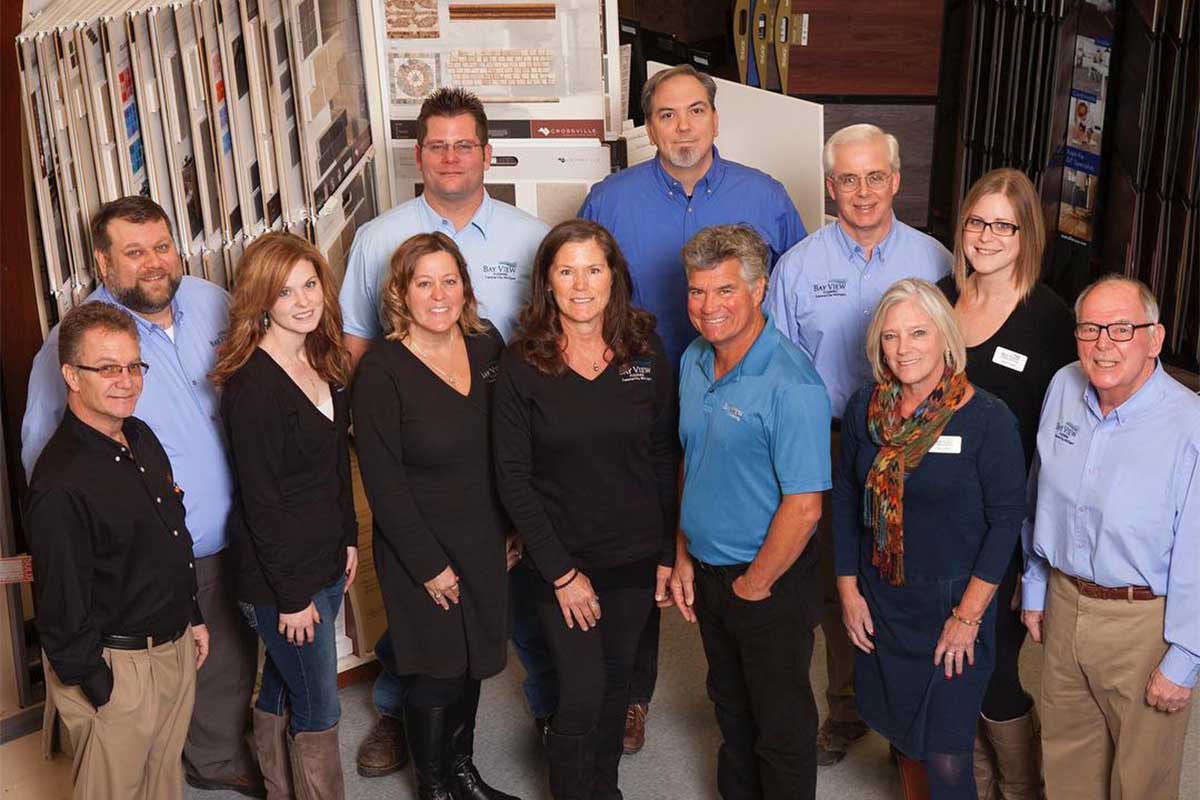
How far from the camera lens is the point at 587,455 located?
3.03 metres

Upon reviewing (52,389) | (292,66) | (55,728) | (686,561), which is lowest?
(55,728)

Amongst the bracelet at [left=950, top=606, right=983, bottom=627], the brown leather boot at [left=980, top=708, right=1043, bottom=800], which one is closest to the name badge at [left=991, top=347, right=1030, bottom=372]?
the bracelet at [left=950, top=606, right=983, bottom=627]

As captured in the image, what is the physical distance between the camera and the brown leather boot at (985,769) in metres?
3.38

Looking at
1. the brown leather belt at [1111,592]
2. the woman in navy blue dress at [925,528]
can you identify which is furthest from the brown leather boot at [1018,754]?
the brown leather belt at [1111,592]

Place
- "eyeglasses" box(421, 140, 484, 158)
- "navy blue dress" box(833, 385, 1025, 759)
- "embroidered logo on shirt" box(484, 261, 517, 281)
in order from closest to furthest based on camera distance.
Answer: "navy blue dress" box(833, 385, 1025, 759) < "eyeglasses" box(421, 140, 484, 158) < "embroidered logo on shirt" box(484, 261, 517, 281)

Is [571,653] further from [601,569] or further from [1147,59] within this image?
[1147,59]

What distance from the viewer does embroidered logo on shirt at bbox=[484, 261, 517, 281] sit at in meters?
3.62

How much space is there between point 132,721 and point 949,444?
1.88 m

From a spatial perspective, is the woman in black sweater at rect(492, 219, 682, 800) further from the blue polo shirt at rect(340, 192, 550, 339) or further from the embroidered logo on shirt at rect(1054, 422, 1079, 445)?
the embroidered logo on shirt at rect(1054, 422, 1079, 445)

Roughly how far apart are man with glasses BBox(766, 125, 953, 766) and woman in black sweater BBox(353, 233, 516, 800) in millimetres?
817

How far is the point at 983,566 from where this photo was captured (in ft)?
9.36

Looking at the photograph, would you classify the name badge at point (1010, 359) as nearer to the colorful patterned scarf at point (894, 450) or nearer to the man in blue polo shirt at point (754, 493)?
the colorful patterned scarf at point (894, 450)

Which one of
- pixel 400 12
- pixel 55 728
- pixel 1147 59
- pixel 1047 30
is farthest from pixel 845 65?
pixel 55 728

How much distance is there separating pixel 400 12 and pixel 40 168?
4.12 ft
